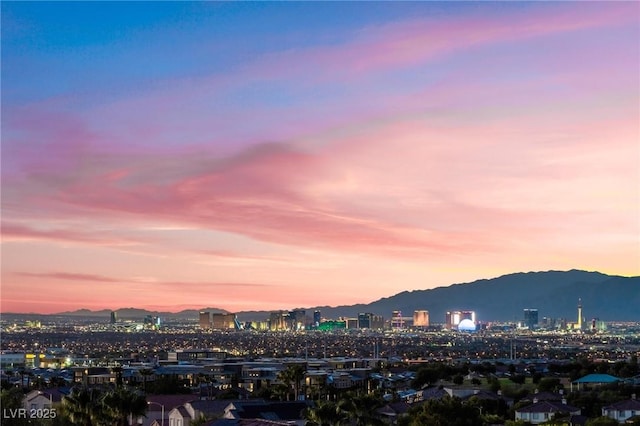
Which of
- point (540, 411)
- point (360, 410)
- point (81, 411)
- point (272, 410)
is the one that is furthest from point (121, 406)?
point (540, 411)

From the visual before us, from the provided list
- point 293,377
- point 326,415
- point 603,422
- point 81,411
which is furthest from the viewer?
point 293,377

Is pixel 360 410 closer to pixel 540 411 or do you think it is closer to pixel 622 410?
pixel 540 411

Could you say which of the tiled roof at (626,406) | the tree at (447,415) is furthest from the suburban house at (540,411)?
the tree at (447,415)

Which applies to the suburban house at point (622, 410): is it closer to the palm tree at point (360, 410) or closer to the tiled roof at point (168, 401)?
the palm tree at point (360, 410)

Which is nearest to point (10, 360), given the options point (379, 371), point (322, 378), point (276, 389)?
point (379, 371)

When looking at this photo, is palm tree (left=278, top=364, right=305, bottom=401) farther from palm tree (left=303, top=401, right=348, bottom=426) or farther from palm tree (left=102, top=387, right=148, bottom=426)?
palm tree (left=102, top=387, right=148, bottom=426)

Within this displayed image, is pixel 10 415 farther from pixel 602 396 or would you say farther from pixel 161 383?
pixel 602 396

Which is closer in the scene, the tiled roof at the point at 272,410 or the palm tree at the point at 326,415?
the palm tree at the point at 326,415

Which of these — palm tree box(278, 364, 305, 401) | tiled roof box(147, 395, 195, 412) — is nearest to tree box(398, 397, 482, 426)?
tiled roof box(147, 395, 195, 412)

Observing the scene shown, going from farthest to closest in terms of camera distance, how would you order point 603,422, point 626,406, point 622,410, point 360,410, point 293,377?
point 293,377 → point 626,406 → point 622,410 → point 603,422 → point 360,410

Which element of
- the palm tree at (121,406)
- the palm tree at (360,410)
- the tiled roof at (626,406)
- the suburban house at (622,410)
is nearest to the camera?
the palm tree at (121,406)

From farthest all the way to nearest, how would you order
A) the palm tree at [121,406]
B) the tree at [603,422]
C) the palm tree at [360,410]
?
1. the tree at [603,422]
2. the palm tree at [360,410]
3. the palm tree at [121,406]

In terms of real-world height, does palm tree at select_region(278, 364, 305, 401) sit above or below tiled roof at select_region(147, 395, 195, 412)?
above
